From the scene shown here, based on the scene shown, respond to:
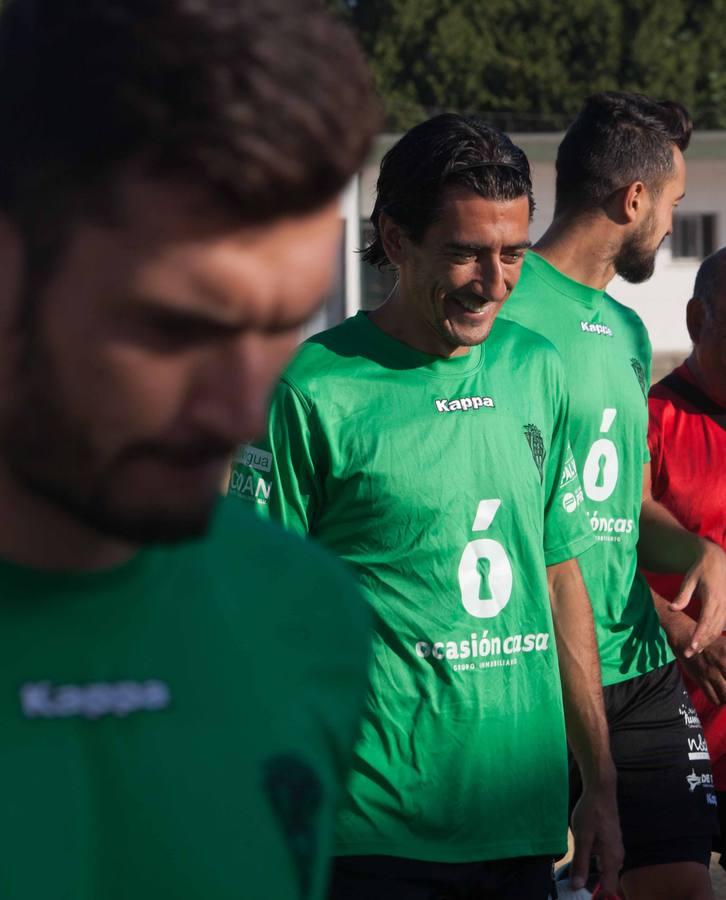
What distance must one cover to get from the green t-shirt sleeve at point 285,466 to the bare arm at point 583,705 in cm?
71

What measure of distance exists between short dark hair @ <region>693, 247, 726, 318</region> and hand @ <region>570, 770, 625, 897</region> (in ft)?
6.68

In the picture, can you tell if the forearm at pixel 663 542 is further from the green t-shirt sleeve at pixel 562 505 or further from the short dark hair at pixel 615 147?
the short dark hair at pixel 615 147

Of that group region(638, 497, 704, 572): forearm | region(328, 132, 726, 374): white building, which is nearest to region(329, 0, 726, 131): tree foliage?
region(328, 132, 726, 374): white building

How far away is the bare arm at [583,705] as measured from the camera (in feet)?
12.2

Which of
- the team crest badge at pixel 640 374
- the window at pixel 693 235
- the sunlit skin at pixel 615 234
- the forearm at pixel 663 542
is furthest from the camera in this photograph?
the window at pixel 693 235

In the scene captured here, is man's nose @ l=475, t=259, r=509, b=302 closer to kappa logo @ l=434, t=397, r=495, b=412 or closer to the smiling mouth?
the smiling mouth

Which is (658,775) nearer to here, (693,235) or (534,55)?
(693,235)

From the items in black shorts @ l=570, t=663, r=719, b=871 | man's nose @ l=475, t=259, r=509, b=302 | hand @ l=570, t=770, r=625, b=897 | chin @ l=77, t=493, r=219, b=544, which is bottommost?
black shorts @ l=570, t=663, r=719, b=871

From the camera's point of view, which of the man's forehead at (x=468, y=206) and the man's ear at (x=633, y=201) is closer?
the man's forehead at (x=468, y=206)

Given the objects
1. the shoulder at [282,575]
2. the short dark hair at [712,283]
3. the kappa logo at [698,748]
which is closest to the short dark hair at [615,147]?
the short dark hair at [712,283]

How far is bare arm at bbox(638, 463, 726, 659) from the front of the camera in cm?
417

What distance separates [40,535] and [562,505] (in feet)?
8.57

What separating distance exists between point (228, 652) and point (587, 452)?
3098 mm

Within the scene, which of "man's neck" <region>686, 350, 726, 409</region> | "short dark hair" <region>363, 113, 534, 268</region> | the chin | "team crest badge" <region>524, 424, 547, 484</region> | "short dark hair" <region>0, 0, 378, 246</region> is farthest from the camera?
"man's neck" <region>686, 350, 726, 409</region>
